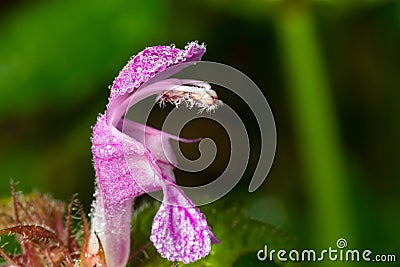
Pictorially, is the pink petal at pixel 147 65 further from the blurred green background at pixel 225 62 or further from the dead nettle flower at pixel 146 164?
the blurred green background at pixel 225 62

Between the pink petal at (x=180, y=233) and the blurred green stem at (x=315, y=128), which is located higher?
the blurred green stem at (x=315, y=128)

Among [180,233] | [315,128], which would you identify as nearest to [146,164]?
[180,233]

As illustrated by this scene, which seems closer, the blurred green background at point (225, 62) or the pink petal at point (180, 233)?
the pink petal at point (180, 233)

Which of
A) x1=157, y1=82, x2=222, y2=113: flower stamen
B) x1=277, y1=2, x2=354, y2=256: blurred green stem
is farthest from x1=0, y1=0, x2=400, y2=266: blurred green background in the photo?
x1=157, y1=82, x2=222, y2=113: flower stamen

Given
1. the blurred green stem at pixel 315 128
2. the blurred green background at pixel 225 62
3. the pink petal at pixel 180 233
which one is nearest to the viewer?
the pink petal at pixel 180 233

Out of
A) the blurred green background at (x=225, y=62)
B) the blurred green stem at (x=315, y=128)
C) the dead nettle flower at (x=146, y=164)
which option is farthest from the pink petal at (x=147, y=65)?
the blurred green background at (x=225, y=62)

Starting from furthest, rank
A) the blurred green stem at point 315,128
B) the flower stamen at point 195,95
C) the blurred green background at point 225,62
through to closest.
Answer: the blurred green background at point 225,62 → the blurred green stem at point 315,128 → the flower stamen at point 195,95

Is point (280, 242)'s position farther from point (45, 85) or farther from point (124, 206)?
point (45, 85)
